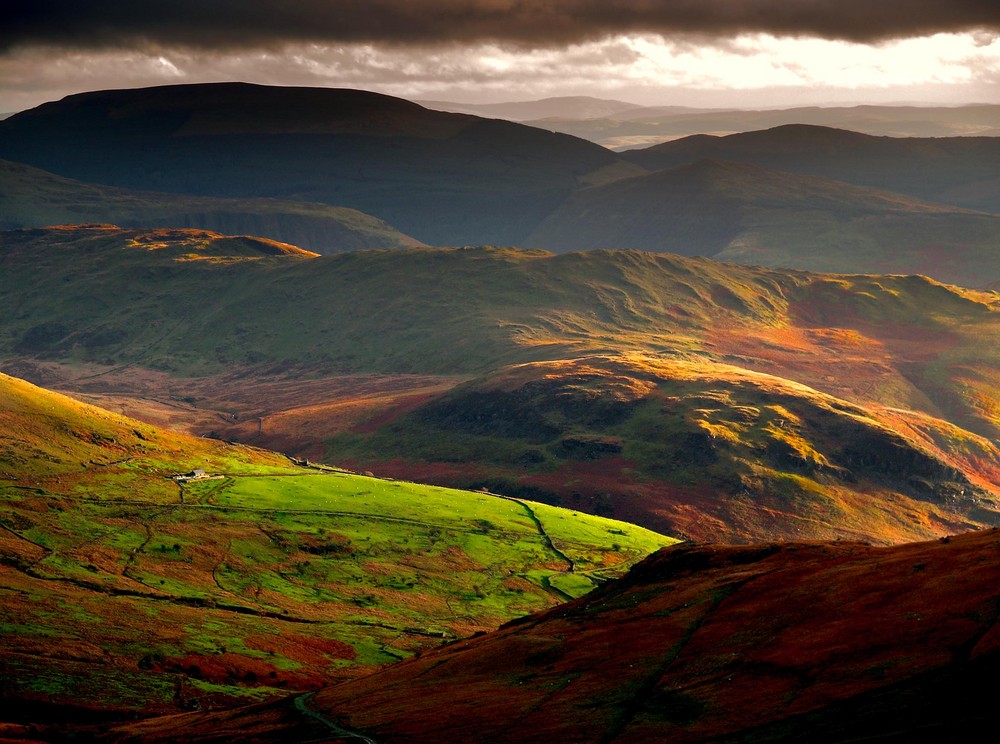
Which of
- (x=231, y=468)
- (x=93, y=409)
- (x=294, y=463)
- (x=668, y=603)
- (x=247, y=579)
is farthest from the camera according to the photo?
(x=294, y=463)

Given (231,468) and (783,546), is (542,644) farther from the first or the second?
(231,468)

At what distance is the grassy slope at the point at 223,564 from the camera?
89.4 metres

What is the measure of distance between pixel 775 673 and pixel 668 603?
82.5ft

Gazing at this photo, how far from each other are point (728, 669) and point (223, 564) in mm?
73565

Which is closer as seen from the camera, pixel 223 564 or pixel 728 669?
pixel 728 669

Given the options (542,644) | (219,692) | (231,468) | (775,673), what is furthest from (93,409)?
(775,673)

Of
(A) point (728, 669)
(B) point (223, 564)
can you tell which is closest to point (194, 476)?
(B) point (223, 564)

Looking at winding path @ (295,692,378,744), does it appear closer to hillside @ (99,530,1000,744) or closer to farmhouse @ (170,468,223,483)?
hillside @ (99,530,1000,744)

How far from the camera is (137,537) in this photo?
12462 cm

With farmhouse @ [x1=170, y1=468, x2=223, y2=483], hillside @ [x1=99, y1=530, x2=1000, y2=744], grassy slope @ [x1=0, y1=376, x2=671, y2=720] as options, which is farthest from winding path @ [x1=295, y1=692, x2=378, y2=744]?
farmhouse @ [x1=170, y1=468, x2=223, y2=483]

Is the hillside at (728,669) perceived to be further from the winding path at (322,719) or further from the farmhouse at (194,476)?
the farmhouse at (194,476)

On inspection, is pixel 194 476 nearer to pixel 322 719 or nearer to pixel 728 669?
pixel 322 719

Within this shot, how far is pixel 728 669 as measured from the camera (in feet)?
209

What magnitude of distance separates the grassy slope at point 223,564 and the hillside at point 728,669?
12.9m
